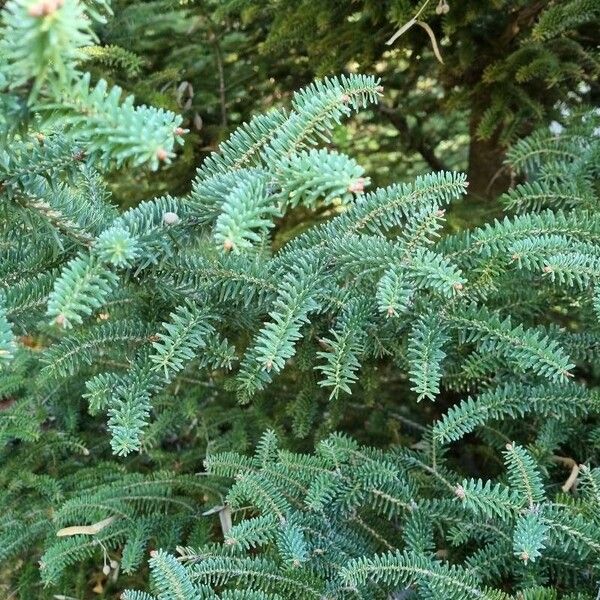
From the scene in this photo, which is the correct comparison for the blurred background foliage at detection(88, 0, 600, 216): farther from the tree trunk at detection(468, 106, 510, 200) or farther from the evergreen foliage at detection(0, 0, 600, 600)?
the evergreen foliage at detection(0, 0, 600, 600)

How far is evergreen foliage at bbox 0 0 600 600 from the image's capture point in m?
0.67

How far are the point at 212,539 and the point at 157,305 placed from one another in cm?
64

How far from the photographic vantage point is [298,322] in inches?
35.7

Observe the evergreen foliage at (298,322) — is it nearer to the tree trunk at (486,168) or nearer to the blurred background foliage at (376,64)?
the blurred background foliage at (376,64)

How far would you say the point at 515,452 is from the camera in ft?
3.09

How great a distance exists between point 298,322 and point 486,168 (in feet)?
4.48

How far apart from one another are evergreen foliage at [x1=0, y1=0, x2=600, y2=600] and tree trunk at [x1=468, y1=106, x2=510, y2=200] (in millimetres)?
642

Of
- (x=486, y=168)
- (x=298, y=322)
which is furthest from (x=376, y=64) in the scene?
(x=298, y=322)

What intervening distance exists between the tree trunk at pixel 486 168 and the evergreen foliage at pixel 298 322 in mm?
642

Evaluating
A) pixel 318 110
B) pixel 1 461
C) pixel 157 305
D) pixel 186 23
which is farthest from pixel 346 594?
pixel 186 23

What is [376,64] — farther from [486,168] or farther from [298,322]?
[298,322]

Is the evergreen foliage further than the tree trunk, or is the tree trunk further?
the tree trunk

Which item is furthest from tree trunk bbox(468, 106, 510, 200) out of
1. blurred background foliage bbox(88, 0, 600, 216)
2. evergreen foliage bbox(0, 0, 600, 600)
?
evergreen foliage bbox(0, 0, 600, 600)

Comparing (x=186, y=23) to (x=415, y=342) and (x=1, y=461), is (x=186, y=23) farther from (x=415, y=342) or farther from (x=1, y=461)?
(x=415, y=342)
